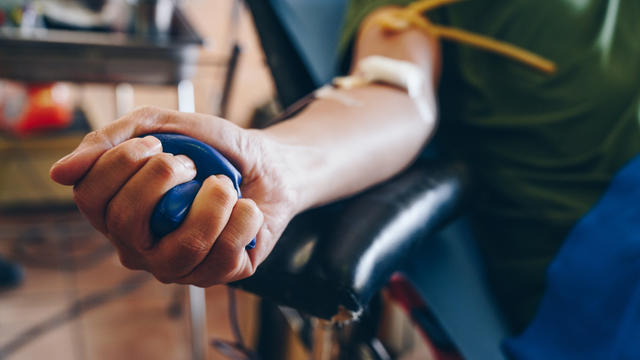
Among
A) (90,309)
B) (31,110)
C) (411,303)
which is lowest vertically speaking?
(90,309)

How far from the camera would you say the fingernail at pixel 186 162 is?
0.23m

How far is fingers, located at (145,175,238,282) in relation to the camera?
0.22m

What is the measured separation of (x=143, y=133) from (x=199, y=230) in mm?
64

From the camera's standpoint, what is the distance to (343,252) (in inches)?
12.4

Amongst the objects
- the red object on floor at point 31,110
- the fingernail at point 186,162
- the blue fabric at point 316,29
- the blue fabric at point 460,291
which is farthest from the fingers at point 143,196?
the red object on floor at point 31,110

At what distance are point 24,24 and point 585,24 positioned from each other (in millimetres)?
928

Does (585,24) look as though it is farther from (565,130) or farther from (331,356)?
(331,356)

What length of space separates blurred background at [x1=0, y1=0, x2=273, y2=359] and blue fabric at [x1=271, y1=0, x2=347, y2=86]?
82 mm

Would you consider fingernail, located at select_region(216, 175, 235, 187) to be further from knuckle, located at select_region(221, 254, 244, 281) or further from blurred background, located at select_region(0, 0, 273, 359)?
blurred background, located at select_region(0, 0, 273, 359)

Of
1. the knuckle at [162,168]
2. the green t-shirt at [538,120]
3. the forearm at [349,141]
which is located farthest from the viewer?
the green t-shirt at [538,120]

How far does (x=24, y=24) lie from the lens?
34.4 inches

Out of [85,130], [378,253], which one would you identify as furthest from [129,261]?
[85,130]

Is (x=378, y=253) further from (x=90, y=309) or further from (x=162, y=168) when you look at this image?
(x=90, y=309)

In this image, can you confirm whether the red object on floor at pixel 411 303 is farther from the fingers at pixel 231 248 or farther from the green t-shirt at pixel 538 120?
the fingers at pixel 231 248
